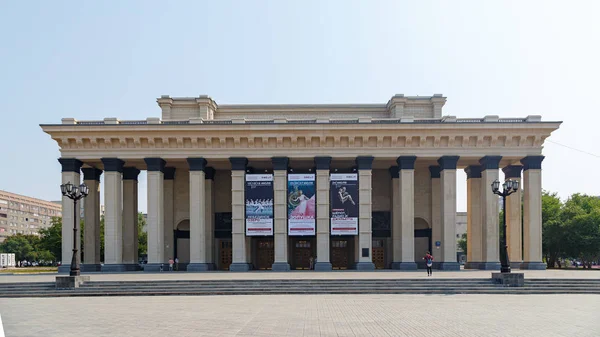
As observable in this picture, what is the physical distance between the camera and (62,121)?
38.8m

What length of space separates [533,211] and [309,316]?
2746 cm

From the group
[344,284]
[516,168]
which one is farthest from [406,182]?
[344,284]

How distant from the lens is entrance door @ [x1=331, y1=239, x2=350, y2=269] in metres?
43.9

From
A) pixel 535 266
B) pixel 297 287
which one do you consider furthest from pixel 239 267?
pixel 535 266

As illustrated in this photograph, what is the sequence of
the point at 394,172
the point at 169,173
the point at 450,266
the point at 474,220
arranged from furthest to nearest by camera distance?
the point at 169,173
the point at 394,172
the point at 474,220
the point at 450,266

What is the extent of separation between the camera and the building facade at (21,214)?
417 feet

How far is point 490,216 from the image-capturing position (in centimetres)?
3878

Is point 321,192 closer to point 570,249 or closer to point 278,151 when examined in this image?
point 278,151

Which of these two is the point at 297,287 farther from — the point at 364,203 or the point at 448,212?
the point at 448,212

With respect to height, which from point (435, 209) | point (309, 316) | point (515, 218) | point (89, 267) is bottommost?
point (89, 267)

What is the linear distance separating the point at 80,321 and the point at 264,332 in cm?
579

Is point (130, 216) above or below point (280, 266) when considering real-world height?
above

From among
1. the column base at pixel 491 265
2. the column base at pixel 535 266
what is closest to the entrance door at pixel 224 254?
the column base at pixel 491 265

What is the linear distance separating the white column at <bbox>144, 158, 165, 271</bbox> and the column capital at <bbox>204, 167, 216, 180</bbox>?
420cm
